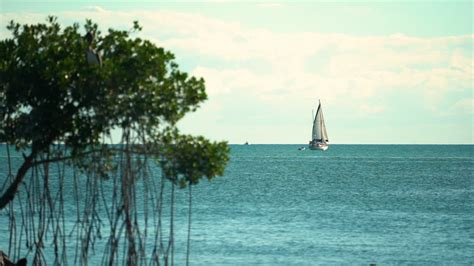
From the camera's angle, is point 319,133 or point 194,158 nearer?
point 194,158

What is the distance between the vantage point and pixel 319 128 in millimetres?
154625

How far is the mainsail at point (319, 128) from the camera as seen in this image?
15000 centimetres

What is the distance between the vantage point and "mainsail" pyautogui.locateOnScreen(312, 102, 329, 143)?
150 meters

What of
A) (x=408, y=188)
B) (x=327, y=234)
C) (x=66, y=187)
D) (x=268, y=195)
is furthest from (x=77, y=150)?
(x=408, y=188)

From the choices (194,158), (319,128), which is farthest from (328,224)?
(319,128)

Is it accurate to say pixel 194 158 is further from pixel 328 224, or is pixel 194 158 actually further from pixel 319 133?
pixel 319 133

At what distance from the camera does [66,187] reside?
81438 millimetres

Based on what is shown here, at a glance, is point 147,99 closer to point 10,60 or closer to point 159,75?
point 159,75

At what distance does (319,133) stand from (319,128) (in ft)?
8.59

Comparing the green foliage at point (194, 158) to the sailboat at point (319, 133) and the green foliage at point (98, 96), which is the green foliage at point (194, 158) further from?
the sailboat at point (319, 133)

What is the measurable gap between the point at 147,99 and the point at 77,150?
2.38 m

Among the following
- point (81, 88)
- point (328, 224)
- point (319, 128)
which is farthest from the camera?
point (319, 128)

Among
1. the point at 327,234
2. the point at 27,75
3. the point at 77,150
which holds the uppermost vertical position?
the point at 27,75

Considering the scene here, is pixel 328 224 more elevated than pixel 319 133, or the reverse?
pixel 319 133
